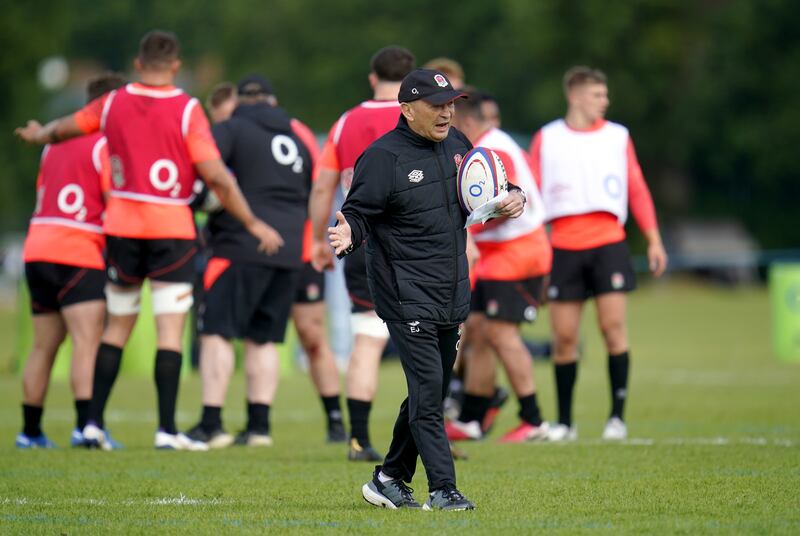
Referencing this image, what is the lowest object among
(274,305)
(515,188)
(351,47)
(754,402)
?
(754,402)

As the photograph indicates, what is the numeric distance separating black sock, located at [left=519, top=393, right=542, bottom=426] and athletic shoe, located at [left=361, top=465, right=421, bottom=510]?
367 centimetres

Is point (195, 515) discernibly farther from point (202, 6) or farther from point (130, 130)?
point (202, 6)

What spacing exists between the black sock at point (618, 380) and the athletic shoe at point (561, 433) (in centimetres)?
33

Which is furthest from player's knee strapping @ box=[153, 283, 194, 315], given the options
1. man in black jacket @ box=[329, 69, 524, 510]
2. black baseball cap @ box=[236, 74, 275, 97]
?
man in black jacket @ box=[329, 69, 524, 510]

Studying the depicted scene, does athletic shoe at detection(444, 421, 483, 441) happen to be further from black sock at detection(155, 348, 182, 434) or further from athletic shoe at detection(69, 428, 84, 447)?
athletic shoe at detection(69, 428, 84, 447)

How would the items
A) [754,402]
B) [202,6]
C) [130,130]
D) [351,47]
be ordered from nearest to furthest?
1. [130,130]
2. [754,402]
3. [351,47]
4. [202,6]

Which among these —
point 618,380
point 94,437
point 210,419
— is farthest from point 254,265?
point 618,380

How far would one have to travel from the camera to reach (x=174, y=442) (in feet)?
33.6

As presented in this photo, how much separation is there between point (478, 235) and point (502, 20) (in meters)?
46.7

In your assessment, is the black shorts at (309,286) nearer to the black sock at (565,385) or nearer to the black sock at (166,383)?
the black sock at (166,383)

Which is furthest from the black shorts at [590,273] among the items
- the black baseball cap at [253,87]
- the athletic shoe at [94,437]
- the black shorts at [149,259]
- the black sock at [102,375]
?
the athletic shoe at [94,437]

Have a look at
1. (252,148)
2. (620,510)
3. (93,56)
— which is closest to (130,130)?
(252,148)

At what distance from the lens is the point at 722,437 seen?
10672 mm

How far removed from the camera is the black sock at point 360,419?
379 inches
